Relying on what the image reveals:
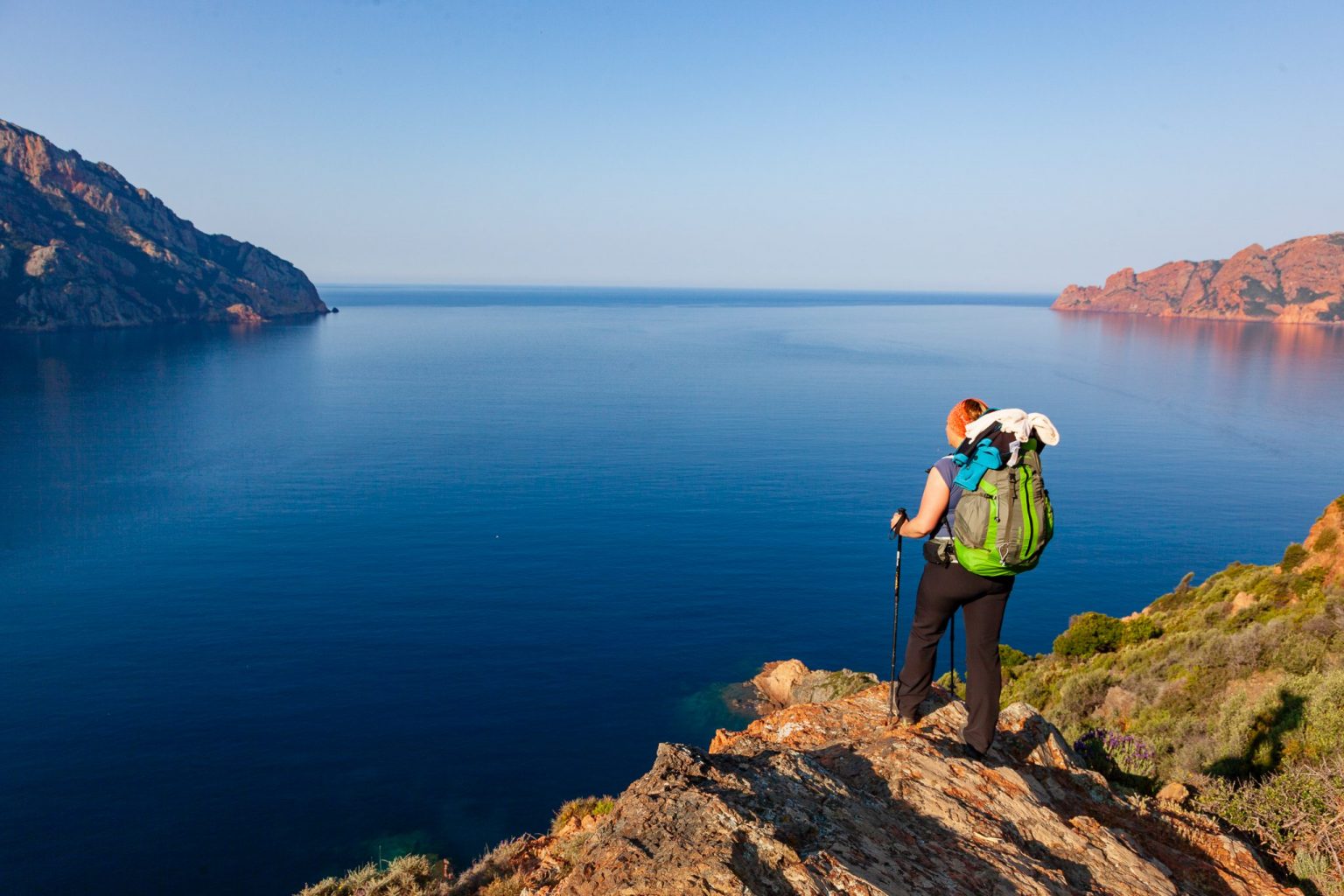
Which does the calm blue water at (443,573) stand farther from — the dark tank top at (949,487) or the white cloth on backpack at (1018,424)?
the white cloth on backpack at (1018,424)

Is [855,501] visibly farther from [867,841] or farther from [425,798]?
[867,841]

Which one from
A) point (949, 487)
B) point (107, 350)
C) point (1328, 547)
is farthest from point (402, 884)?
point (107, 350)

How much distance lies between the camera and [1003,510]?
5.38 metres

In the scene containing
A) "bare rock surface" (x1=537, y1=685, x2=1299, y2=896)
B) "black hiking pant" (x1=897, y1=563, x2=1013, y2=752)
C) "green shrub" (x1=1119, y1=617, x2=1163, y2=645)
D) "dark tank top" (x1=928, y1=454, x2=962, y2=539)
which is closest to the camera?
"bare rock surface" (x1=537, y1=685, x2=1299, y2=896)

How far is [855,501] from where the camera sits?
2336 inches

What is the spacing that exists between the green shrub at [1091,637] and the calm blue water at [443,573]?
1188 cm

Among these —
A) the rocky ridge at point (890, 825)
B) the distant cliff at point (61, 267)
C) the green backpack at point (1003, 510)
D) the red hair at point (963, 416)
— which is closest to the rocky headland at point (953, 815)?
the rocky ridge at point (890, 825)

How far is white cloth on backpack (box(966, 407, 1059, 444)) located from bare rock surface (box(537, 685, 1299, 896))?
8.23 ft

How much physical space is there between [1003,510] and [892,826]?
218cm

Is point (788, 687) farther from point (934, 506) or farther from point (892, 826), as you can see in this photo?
point (892, 826)

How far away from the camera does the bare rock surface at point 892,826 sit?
4133 millimetres

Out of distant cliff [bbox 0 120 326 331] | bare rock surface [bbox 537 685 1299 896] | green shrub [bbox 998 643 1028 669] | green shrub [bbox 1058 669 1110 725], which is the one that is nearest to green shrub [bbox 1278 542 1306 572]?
green shrub [bbox 1058 669 1110 725]

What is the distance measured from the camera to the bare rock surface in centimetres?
413

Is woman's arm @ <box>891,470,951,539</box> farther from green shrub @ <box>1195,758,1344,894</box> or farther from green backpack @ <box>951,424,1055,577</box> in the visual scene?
green shrub @ <box>1195,758,1344,894</box>
